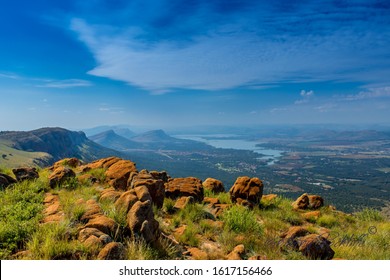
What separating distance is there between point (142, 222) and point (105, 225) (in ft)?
3.45

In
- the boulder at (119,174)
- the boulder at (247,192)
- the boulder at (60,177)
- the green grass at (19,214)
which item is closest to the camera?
the green grass at (19,214)

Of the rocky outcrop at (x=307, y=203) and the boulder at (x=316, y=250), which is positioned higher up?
the boulder at (x=316, y=250)

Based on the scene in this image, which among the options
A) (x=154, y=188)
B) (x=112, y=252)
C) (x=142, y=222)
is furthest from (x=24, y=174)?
(x=112, y=252)

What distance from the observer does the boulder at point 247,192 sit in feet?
53.1

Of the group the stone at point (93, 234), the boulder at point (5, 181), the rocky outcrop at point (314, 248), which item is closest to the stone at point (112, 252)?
the stone at point (93, 234)

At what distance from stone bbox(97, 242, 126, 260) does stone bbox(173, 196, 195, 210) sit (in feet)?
20.4

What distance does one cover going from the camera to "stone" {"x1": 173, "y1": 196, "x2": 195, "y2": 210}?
1295 centimetres

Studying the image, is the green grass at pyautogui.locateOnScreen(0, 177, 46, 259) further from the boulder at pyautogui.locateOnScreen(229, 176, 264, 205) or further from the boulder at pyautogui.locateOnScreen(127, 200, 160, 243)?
the boulder at pyautogui.locateOnScreen(229, 176, 264, 205)

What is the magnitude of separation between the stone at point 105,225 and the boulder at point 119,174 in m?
6.08

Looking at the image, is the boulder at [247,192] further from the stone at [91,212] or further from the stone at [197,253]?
the stone at [91,212]

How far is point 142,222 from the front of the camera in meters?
8.02

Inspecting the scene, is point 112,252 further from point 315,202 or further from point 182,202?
point 315,202

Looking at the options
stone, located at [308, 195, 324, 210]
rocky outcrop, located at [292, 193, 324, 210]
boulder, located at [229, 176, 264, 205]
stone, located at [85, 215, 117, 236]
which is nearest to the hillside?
stone, located at [85, 215, 117, 236]
